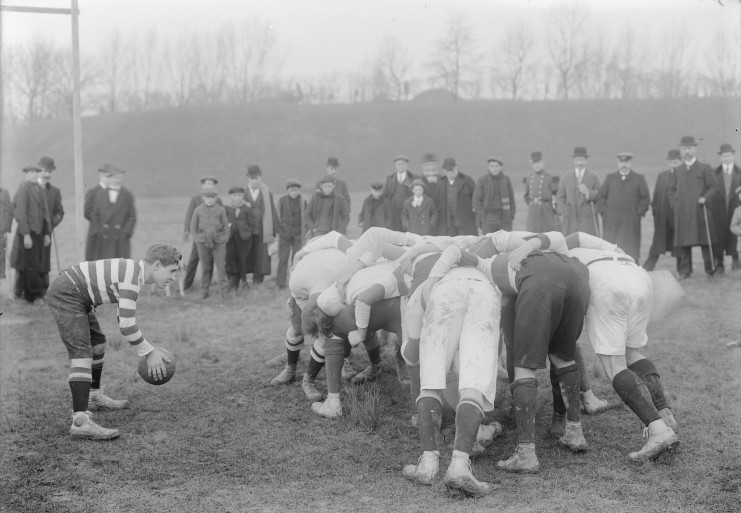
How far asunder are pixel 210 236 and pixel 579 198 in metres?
6.47

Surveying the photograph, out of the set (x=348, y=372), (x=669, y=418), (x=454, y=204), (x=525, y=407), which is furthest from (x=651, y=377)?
(x=454, y=204)

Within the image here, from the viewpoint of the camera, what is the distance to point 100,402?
6.88 meters

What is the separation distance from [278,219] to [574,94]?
2209 inches

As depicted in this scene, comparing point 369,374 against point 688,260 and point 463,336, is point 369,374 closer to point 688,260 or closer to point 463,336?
point 463,336

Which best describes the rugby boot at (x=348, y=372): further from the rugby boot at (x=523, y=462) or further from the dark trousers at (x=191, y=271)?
the dark trousers at (x=191, y=271)

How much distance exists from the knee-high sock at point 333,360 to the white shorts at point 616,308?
7.09ft

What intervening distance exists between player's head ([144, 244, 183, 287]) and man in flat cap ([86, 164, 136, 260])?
23.5ft

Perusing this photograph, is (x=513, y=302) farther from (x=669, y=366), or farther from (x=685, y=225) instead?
(x=685, y=225)

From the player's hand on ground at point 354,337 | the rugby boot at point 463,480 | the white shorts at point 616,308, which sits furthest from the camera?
the player's hand on ground at point 354,337

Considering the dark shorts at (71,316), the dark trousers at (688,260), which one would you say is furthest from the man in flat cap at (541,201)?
the dark shorts at (71,316)

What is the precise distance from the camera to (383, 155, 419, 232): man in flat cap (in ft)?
45.1

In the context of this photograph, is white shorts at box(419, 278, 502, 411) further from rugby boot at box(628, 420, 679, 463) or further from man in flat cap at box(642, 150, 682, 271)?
man in flat cap at box(642, 150, 682, 271)

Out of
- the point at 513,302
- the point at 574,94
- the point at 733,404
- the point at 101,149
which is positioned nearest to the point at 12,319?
the point at 513,302

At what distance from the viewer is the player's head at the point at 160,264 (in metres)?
6.06
